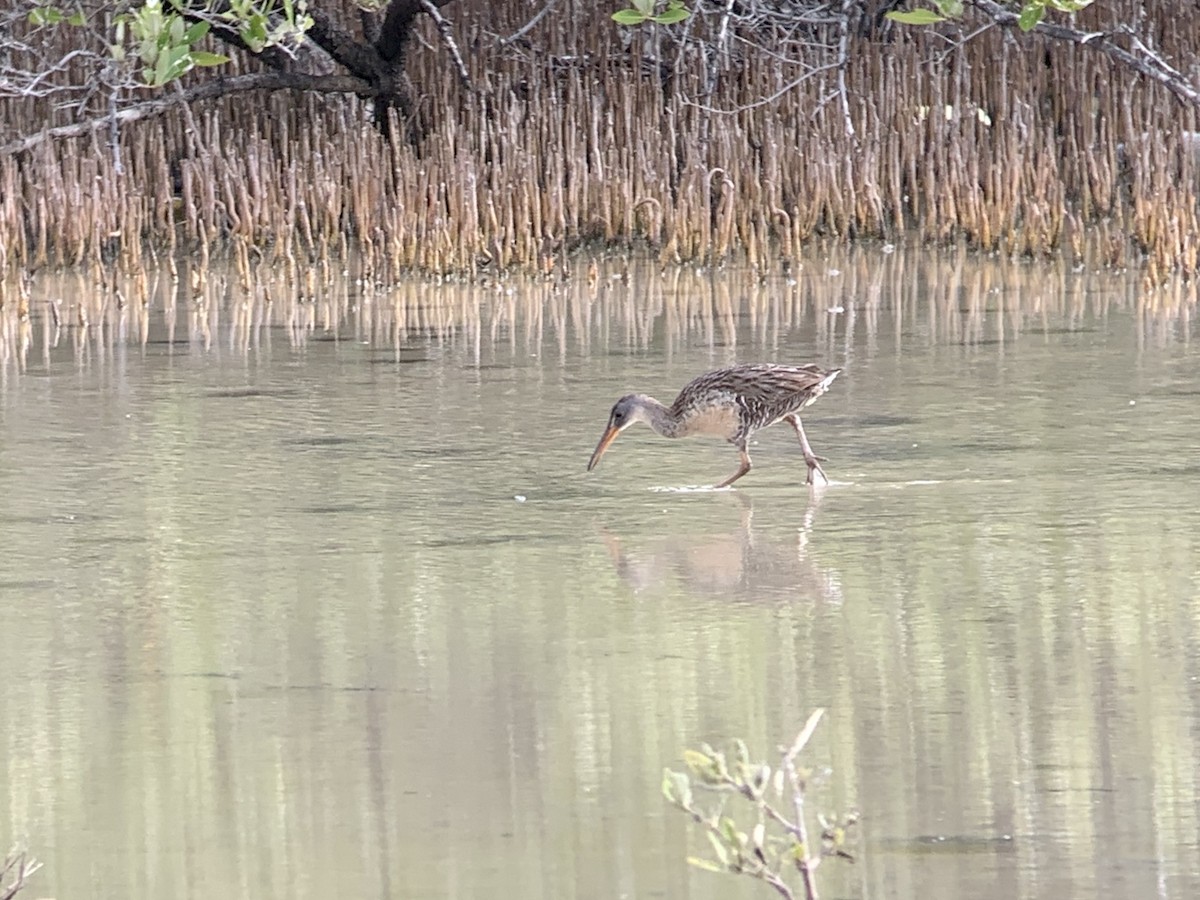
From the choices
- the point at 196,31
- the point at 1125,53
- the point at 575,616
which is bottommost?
the point at 575,616

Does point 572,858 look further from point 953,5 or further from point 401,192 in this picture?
point 401,192

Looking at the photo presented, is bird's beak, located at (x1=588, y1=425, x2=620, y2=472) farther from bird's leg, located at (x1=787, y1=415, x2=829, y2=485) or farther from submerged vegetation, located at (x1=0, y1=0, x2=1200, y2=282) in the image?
submerged vegetation, located at (x1=0, y1=0, x2=1200, y2=282)

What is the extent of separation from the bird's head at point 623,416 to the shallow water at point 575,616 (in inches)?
3.3

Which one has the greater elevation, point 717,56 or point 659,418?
point 717,56

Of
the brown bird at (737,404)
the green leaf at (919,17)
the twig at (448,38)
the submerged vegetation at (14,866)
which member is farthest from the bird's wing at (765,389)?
the twig at (448,38)

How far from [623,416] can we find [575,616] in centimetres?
163

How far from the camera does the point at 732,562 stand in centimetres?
503

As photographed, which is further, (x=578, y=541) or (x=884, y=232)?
(x=884, y=232)

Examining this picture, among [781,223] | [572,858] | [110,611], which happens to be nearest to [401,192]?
[781,223]

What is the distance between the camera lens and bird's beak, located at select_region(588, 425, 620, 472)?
605 centimetres

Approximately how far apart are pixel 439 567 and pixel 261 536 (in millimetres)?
525

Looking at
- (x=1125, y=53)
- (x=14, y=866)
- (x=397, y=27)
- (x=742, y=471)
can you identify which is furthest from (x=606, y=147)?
(x=14, y=866)

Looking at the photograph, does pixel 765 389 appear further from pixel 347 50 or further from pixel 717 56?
pixel 347 50

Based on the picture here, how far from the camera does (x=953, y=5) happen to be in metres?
8.11
